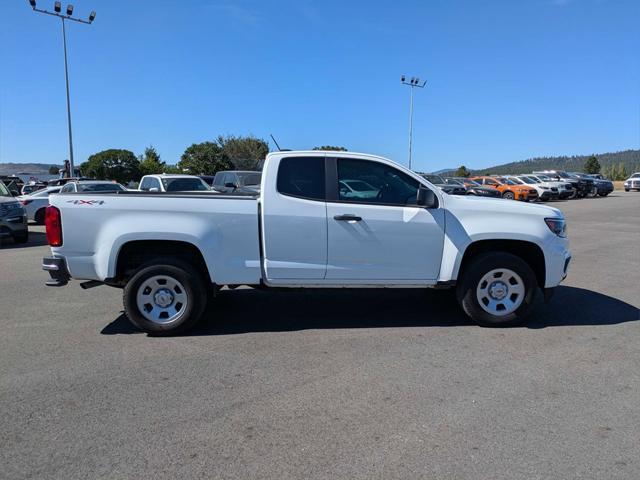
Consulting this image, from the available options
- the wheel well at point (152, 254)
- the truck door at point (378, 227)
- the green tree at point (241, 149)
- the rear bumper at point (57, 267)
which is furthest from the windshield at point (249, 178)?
the green tree at point (241, 149)

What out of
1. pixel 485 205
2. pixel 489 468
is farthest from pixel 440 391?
pixel 485 205

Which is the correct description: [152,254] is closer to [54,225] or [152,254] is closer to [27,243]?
[54,225]

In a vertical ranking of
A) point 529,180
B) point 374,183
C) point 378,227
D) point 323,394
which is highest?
point 529,180

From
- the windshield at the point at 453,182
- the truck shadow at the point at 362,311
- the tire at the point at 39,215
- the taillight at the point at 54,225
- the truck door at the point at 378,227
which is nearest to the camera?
the taillight at the point at 54,225

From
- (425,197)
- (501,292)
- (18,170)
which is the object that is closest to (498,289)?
(501,292)

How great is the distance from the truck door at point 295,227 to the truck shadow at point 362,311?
1.46 ft

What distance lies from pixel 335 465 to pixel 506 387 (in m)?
1.78

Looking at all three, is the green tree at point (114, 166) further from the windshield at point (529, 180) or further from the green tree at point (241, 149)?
the windshield at point (529, 180)

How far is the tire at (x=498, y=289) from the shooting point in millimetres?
5266

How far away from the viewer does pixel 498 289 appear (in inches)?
210

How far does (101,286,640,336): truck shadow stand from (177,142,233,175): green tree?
70312 mm

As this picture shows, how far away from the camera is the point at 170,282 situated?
5094 millimetres

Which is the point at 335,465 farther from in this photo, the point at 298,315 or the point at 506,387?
the point at 298,315

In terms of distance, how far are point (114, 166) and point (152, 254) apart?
3435 inches
